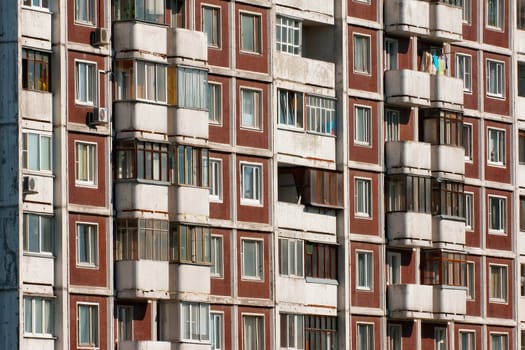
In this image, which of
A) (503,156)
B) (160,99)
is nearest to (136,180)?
(160,99)

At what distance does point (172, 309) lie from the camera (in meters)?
87.2

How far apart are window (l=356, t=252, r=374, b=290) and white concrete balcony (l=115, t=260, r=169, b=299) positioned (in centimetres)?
1189

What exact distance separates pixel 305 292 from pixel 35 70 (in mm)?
15228

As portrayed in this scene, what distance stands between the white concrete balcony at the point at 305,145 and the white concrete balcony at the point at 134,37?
301 inches

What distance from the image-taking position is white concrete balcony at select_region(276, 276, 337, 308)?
303ft

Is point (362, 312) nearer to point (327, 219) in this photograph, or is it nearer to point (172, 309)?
point (327, 219)

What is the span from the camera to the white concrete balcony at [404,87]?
320 feet

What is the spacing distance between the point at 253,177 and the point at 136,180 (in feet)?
22.6

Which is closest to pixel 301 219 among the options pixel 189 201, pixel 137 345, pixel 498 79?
pixel 189 201

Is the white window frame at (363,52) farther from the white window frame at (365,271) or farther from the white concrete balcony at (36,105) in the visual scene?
the white concrete balcony at (36,105)

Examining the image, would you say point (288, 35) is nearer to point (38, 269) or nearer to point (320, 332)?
point (320, 332)

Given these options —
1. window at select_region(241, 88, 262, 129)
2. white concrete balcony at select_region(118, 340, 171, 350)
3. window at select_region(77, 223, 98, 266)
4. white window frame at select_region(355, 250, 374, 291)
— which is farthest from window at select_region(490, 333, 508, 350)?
window at select_region(77, 223, 98, 266)

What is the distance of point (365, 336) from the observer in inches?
3789

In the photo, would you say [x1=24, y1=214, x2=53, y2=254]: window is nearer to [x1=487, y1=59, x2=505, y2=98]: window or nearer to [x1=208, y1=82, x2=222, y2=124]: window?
[x1=208, y1=82, x2=222, y2=124]: window
